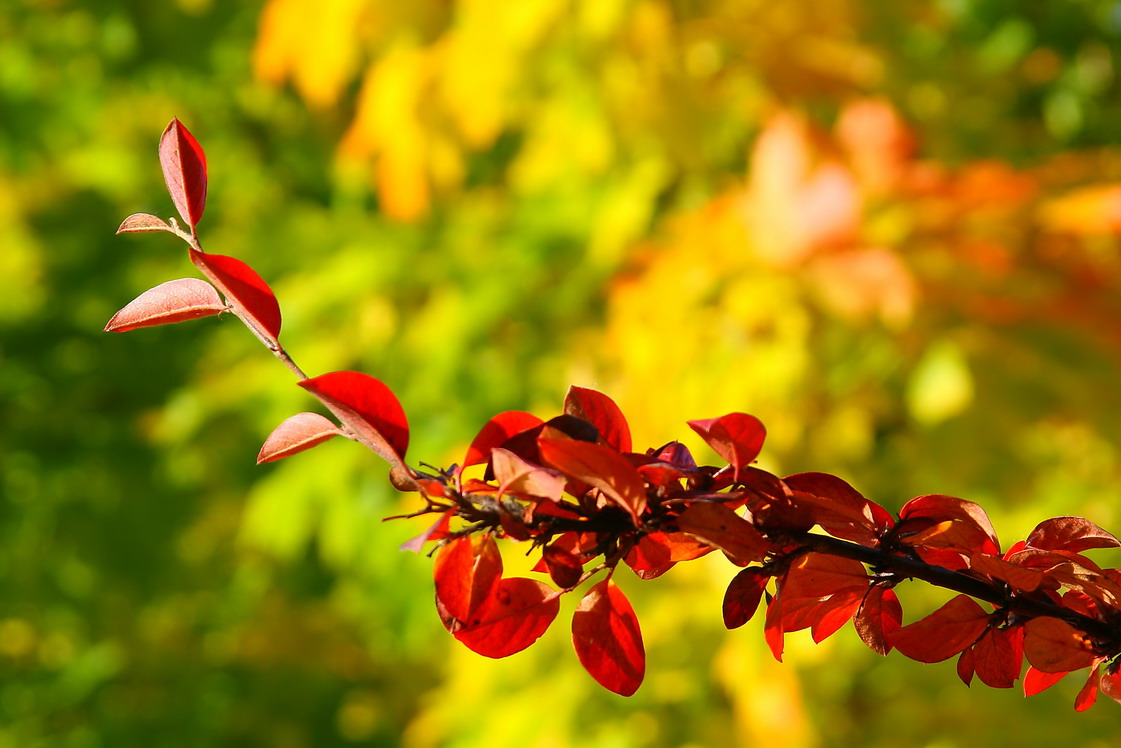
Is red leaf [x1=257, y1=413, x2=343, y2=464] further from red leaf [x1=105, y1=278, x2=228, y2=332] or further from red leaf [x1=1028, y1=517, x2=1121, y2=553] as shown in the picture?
red leaf [x1=1028, y1=517, x2=1121, y2=553]

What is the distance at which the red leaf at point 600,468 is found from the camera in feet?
1.08

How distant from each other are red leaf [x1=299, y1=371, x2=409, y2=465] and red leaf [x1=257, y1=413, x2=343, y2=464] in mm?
14

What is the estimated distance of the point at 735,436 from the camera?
0.36 metres

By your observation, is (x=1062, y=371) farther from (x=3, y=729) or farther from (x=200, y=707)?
(x=3, y=729)

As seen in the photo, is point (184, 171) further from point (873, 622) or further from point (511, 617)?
point (873, 622)

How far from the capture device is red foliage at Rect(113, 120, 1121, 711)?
13.5 inches

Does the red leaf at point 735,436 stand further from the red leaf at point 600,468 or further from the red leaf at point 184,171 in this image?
Answer: the red leaf at point 184,171

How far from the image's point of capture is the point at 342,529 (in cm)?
206

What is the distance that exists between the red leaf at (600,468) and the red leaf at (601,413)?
0.14 feet

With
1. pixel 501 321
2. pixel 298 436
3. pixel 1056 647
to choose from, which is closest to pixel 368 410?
pixel 298 436

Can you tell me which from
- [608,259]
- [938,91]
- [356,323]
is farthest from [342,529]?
[938,91]

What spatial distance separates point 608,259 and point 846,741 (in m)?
0.89

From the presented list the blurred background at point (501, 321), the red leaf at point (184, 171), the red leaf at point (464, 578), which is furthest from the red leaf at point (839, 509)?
the blurred background at point (501, 321)

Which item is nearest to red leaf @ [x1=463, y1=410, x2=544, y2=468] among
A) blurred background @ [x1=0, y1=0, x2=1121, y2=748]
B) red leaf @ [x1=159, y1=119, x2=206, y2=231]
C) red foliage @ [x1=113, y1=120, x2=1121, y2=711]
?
red foliage @ [x1=113, y1=120, x2=1121, y2=711]
